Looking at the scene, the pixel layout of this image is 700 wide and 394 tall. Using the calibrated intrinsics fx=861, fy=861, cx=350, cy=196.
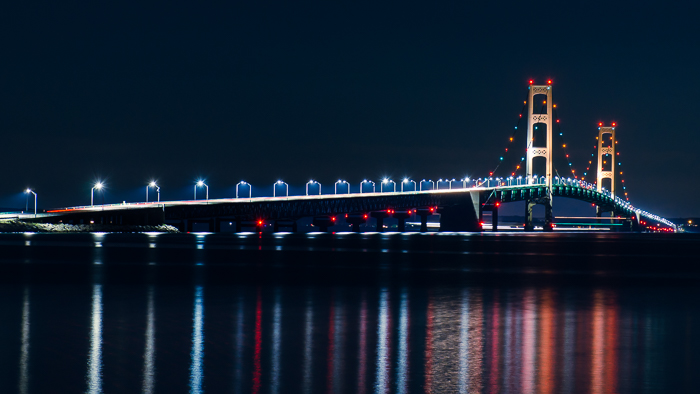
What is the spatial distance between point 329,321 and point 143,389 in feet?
22.1

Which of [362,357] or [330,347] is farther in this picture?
[330,347]

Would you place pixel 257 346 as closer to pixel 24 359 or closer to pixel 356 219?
pixel 24 359

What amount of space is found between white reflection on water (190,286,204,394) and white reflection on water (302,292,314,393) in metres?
1.19

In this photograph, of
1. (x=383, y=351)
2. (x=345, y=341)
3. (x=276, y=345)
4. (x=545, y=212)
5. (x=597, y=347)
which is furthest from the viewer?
(x=545, y=212)

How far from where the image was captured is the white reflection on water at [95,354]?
31.5 feet

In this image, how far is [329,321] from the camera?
15.8 metres

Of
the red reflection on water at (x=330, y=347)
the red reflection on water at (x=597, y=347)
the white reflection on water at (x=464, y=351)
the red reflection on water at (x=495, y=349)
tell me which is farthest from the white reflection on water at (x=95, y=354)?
the red reflection on water at (x=597, y=347)

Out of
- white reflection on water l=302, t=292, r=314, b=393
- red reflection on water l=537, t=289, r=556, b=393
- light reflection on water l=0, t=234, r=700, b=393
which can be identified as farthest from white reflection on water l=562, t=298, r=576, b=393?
white reflection on water l=302, t=292, r=314, b=393

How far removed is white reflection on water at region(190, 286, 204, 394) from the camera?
31.9 ft

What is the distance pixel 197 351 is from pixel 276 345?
1.24 metres

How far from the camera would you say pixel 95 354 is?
1161 cm

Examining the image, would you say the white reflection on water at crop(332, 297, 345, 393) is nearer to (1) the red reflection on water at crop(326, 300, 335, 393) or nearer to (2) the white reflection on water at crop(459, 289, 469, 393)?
(1) the red reflection on water at crop(326, 300, 335, 393)

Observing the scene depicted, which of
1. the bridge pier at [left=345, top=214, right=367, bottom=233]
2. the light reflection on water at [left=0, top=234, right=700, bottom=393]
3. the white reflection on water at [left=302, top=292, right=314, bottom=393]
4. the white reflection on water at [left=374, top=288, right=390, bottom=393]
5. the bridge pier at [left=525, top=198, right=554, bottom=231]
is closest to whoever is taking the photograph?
the white reflection on water at [left=374, top=288, right=390, bottom=393]

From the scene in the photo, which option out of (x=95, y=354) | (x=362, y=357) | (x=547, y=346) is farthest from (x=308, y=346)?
(x=547, y=346)
